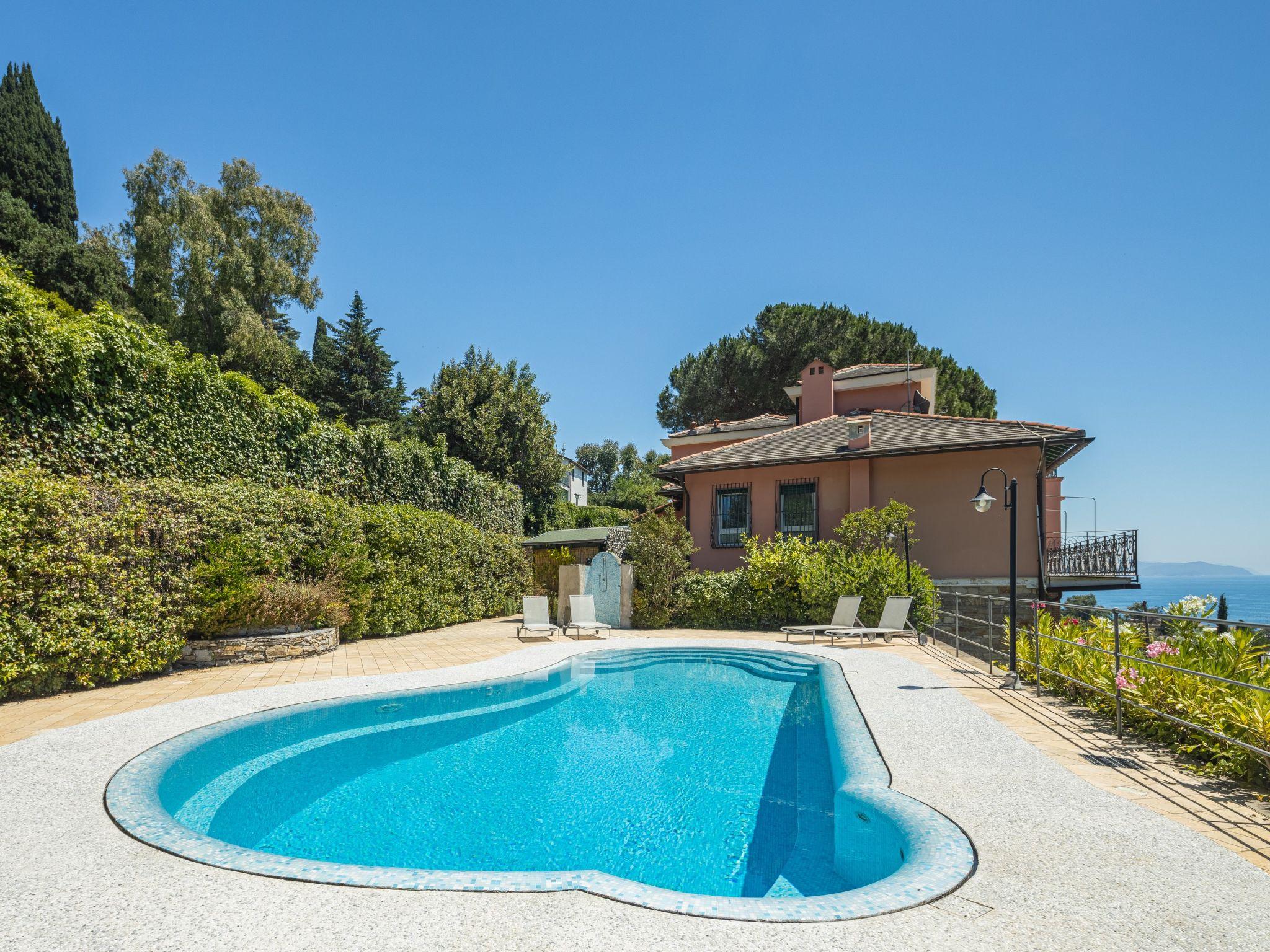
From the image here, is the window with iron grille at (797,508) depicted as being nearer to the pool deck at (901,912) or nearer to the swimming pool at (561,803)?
the swimming pool at (561,803)

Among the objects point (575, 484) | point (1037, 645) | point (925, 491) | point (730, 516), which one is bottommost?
point (1037, 645)

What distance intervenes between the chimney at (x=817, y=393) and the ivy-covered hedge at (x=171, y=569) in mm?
14392

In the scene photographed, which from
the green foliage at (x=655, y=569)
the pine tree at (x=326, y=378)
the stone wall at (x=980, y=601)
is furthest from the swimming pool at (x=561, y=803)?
the pine tree at (x=326, y=378)

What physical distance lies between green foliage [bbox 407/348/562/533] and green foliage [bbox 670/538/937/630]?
13.6 m

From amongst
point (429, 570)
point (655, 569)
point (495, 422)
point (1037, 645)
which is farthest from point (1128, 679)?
point (495, 422)

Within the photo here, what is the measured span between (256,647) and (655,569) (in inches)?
351

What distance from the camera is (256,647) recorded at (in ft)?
34.8

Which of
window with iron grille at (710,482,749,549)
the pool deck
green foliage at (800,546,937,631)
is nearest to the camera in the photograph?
the pool deck

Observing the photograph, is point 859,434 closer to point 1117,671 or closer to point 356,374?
point 1117,671

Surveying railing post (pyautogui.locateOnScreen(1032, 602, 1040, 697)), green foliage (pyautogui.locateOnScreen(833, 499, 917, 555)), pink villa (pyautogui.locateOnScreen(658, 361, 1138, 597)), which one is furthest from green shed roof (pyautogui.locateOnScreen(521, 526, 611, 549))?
railing post (pyautogui.locateOnScreen(1032, 602, 1040, 697))

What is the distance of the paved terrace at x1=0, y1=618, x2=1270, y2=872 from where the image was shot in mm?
4133

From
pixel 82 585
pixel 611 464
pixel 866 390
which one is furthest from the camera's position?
pixel 611 464

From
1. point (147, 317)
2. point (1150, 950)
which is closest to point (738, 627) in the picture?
point (1150, 950)

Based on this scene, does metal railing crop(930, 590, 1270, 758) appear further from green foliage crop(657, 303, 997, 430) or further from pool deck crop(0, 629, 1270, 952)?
green foliage crop(657, 303, 997, 430)
